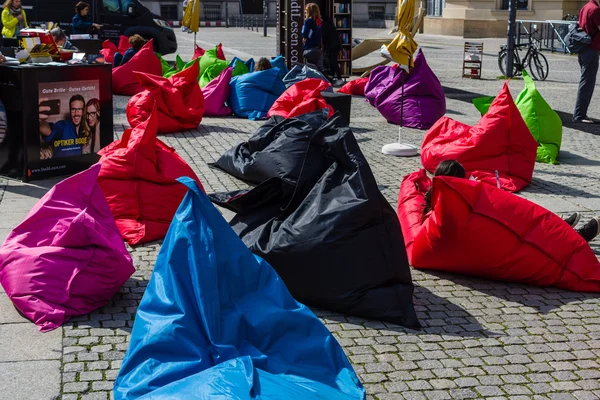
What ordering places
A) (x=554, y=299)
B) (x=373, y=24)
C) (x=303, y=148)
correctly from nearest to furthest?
(x=554, y=299) → (x=303, y=148) → (x=373, y=24)

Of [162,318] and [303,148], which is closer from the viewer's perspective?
[162,318]

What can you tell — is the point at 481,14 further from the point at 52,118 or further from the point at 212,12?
the point at 52,118

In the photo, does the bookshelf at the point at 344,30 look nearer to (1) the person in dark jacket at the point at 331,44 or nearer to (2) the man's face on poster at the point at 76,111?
(1) the person in dark jacket at the point at 331,44

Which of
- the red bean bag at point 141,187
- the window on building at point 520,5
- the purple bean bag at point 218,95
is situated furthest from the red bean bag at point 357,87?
the window on building at point 520,5

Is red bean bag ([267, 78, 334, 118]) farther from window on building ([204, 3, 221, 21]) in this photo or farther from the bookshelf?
window on building ([204, 3, 221, 21])

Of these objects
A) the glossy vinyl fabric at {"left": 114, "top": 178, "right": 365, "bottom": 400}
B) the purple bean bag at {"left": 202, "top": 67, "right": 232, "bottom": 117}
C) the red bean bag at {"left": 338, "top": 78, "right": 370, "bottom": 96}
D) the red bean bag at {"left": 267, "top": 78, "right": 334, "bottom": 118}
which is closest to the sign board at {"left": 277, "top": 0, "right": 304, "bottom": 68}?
the red bean bag at {"left": 338, "top": 78, "right": 370, "bottom": 96}

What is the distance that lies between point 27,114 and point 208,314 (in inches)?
207

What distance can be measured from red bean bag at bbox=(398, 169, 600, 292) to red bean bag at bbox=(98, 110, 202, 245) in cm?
217

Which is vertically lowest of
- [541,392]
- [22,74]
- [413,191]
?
[541,392]

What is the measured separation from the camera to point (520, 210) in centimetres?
588

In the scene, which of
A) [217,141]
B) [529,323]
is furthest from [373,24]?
[529,323]

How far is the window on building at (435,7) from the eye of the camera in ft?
128

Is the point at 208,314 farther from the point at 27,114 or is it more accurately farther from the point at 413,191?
the point at 27,114

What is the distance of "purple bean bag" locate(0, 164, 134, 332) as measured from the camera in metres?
5.14
